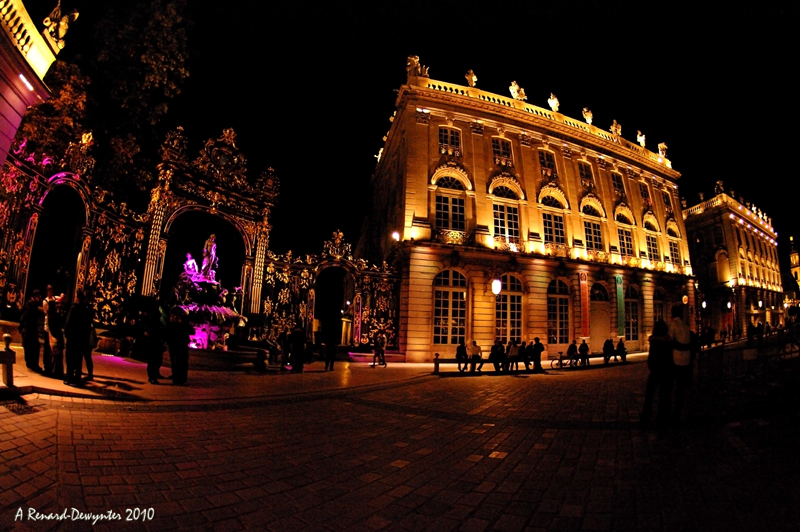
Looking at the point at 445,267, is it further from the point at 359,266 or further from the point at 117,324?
the point at 117,324

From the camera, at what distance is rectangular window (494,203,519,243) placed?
2139 centimetres

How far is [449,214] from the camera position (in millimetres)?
20578

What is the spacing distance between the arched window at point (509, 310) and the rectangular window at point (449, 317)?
191 cm

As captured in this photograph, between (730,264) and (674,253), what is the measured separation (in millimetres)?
18188

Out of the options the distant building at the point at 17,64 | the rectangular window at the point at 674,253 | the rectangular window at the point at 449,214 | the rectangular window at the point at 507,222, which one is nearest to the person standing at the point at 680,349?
the distant building at the point at 17,64

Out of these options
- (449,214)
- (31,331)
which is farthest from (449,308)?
(31,331)

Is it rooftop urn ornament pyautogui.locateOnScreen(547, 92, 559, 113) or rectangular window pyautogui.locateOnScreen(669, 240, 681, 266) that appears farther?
rectangular window pyautogui.locateOnScreen(669, 240, 681, 266)

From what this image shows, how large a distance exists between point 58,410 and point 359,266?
42.6 feet

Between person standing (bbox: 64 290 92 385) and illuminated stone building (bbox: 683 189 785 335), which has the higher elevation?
illuminated stone building (bbox: 683 189 785 335)

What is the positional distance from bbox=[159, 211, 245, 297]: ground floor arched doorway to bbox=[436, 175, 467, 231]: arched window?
10855 millimetres

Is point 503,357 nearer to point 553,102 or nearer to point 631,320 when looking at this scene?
point 631,320

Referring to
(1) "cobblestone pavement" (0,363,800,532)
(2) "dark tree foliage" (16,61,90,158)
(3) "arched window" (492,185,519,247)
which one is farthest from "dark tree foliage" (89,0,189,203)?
(3) "arched window" (492,185,519,247)

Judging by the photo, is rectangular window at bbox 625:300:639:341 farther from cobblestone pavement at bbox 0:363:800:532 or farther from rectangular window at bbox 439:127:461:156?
cobblestone pavement at bbox 0:363:800:532

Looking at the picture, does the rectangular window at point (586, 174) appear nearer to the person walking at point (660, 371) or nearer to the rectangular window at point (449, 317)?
the rectangular window at point (449, 317)
